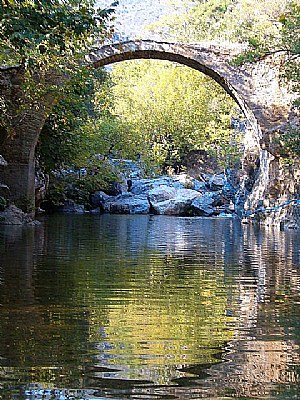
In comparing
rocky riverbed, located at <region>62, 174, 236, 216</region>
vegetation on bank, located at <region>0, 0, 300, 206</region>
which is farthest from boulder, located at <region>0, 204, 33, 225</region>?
rocky riverbed, located at <region>62, 174, 236, 216</region>

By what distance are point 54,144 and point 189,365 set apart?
1486 cm

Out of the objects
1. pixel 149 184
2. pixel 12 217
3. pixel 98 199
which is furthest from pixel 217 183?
pixel 12 217

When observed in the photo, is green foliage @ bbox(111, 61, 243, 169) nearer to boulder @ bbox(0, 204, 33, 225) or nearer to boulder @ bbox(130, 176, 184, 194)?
boulder @ bbox(130, 176, 184, 194)

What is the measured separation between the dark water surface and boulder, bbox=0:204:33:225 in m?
6.11

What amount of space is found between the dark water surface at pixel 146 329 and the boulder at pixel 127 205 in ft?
55.7

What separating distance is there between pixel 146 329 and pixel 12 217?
10.0 meters

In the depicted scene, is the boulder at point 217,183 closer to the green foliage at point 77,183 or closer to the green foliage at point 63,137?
the green foliage at point 77,183

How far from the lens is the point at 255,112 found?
16.5 meters

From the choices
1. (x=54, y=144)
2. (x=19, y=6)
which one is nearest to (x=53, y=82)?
(x=54, y=144)

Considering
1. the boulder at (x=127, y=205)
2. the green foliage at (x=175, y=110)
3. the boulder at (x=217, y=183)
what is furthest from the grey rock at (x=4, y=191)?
the green foliage at (x=175, y=110)

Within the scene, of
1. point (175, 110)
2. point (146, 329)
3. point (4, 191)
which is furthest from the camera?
point (175, 110)

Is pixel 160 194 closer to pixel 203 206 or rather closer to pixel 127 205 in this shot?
pixel 127 205

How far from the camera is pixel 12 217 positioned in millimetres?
12672

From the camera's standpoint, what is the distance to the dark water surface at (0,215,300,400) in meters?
2.03
